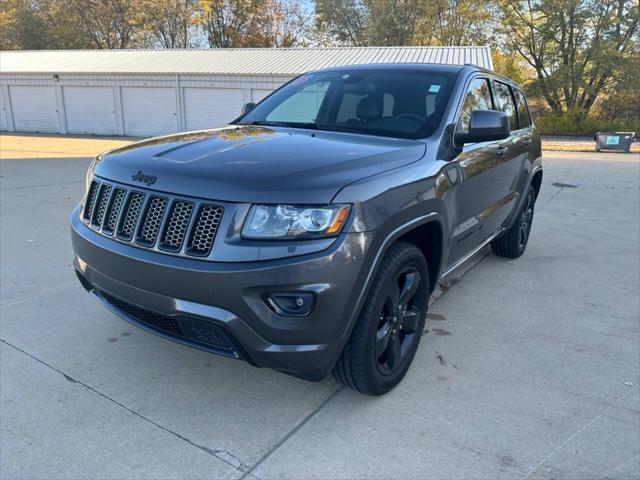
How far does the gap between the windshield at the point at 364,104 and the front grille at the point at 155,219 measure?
141cm

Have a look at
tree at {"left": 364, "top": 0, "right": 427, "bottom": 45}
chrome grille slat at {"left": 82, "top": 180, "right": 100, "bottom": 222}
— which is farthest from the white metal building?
chrome grille slat at {"left": 82, "top": 180, "right": 100, "bottom": 222}

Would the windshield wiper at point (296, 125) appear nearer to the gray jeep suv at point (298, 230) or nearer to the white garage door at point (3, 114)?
the gray jeep suv at point (298, 230)

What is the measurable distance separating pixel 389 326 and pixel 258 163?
1.14m

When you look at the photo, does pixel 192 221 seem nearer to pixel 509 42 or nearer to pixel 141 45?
pixel 509 42

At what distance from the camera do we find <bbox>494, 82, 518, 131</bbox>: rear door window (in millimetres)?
4531

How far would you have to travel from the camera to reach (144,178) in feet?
8.33

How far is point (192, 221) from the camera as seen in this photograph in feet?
7.61

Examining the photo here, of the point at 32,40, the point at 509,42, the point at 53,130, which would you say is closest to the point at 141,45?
the point at 32,40

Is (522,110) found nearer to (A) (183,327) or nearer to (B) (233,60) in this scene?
(A) (183,327)

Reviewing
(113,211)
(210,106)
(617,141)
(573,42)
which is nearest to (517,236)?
(113,211)

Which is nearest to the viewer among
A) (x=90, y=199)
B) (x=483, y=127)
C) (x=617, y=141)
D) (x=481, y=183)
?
(x=90, y=199)

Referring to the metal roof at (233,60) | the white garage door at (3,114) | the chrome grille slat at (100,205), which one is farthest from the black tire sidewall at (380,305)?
the white garage door at (3,114)

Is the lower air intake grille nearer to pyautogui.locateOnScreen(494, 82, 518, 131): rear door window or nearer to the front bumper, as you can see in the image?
the front bumper

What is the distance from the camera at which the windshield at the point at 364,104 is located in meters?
3.39
